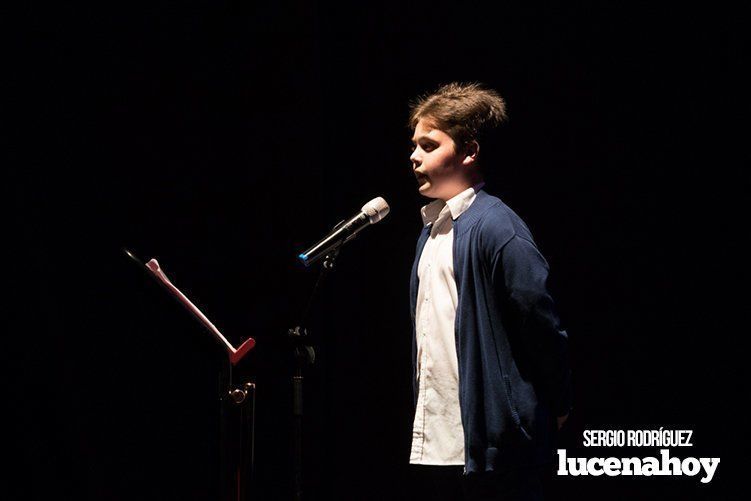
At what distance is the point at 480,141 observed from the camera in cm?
215

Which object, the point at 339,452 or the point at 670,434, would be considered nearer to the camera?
the point at 670,434

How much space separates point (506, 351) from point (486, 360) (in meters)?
0.06

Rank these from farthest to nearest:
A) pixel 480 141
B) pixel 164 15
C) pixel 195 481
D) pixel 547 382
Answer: pixel 164 15 → pixel 195 481 → pixel 480 141 → pixel 547 382

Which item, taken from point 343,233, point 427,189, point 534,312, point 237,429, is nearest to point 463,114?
point 427,189

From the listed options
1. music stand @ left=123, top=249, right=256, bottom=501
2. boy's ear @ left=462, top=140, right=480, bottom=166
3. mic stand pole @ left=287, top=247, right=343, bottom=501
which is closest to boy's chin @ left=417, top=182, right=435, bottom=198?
boy's ear @ left=462, top=140, right=480, bottom=166

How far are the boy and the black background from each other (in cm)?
104

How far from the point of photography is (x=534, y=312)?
1.79 meters

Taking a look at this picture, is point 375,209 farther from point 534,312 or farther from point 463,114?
point 534,312

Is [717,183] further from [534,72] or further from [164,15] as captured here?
[164,15]

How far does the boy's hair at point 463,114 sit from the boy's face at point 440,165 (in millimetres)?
23

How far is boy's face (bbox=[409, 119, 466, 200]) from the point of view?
2.10m

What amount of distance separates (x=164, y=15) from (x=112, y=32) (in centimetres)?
23

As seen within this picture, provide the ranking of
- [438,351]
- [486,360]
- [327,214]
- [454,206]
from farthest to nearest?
[327,214], [454,206], [438,351], [486,360]

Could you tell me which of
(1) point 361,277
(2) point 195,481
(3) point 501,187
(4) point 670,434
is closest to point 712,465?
(4) point 670,434
